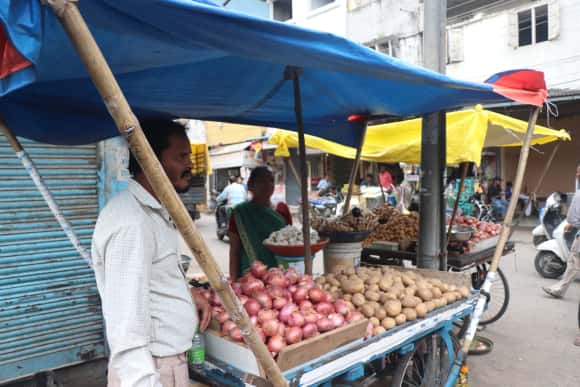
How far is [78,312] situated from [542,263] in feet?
24.0

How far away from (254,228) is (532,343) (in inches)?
139

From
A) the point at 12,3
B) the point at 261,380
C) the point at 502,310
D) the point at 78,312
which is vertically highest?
the point at 12,3

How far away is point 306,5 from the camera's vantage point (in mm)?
21719

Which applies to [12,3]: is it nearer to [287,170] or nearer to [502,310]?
[502,310]

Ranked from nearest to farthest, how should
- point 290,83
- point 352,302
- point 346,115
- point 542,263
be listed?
point 352,302, point 290,83, point 346,115, point 542,263

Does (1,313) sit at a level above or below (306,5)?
below

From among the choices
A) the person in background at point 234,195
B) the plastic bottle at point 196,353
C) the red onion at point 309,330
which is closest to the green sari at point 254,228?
the red onion at point 309,330

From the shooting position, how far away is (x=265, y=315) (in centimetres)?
210

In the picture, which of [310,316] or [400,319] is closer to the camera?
[310,316]

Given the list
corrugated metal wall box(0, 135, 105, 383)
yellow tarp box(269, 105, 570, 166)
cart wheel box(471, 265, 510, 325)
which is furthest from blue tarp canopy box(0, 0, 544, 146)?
cart wheel box(471, 265, 510, 325)

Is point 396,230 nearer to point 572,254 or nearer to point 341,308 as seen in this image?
point 572,254

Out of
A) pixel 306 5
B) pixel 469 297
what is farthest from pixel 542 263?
pixel 306 5

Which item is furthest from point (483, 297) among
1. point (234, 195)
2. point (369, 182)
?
point (369, 182)

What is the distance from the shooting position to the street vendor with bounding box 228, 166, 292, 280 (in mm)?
3809
